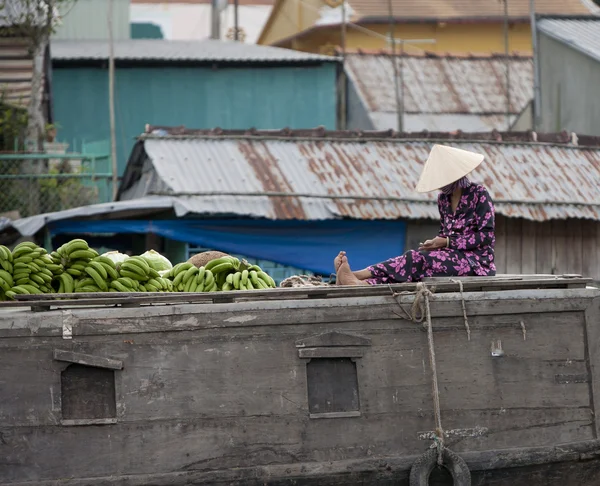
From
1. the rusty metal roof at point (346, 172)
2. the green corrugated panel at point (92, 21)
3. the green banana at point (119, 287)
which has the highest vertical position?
the green corrugated panel at point (92, 21)

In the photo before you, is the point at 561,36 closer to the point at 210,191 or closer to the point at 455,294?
the point at 210,191

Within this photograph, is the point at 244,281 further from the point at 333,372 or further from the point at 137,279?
the point at 333,372

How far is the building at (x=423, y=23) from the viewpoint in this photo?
26.5 metres

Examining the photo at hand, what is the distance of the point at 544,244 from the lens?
1239 centimetres

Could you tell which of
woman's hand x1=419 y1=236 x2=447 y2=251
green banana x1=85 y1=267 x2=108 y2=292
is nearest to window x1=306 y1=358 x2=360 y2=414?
green banana x1=85 y1=267 x2=108 y2=292

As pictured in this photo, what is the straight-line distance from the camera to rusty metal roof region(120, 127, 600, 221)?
11.2 metres

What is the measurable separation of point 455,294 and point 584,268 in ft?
25.2

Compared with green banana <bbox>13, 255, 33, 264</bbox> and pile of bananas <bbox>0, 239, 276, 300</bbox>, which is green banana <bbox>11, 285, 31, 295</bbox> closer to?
pile of bananas <bbox>0, 239, 276, 300</bbox>

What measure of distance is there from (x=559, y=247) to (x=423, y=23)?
1562cm

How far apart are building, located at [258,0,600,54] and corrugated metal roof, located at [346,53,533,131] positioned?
4056 millimetres

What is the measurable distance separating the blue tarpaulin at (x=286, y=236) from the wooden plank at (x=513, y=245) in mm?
1242

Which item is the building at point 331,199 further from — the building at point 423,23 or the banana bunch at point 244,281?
the building at point 423,23

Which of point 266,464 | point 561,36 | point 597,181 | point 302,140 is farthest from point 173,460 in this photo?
point 561,36

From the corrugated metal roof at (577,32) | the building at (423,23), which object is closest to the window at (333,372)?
the corrugated metal roof at (577,32)
